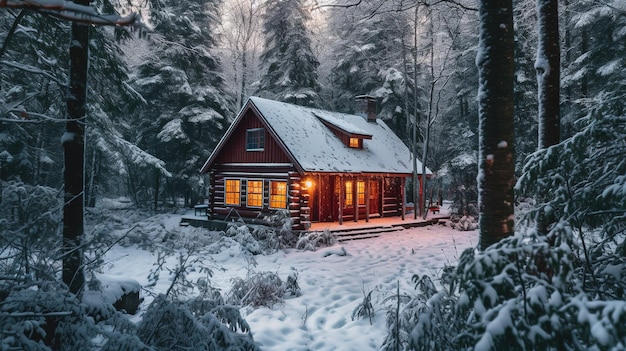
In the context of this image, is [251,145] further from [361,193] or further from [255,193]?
[361,193]

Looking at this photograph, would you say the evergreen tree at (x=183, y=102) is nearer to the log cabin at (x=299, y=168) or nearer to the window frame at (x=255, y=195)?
the log cabin at (x=299, y=168)

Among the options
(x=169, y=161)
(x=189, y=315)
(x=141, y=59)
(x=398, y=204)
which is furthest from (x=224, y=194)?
(x=189, y=315)

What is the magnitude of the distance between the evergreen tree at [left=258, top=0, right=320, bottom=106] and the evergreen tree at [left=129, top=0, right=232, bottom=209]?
4.59 metres

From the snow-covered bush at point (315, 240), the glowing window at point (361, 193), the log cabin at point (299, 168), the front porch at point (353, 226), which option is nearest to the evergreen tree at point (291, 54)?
the log cabin at point (299, 168)

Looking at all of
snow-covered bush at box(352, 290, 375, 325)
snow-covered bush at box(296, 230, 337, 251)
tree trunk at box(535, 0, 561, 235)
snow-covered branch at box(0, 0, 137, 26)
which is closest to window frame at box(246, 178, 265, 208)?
snow-covered bush at box(296, 230, 337, 251)

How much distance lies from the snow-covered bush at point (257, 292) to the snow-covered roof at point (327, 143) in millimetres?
8931

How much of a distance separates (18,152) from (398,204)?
20079 mm

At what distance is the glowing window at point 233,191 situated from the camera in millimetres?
20547

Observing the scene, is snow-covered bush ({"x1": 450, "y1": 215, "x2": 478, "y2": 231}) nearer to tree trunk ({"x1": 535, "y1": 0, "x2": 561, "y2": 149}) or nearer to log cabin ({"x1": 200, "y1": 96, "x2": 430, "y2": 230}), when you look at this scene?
log cabin ({"x1": 200, "y1": 96, "x2": 430, "y2": 230})

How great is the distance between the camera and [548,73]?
5598 millimetres

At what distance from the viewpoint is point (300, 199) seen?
689 inches

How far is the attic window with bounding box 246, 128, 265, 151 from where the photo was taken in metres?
19.1

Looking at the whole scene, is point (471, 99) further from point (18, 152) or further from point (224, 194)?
point (18, 152)

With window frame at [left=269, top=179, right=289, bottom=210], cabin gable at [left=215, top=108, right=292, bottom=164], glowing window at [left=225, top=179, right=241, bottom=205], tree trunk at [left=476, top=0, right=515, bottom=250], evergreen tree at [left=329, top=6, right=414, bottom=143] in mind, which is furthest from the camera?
evergreen tree at [left=329, top=6, right=414, bottom=143]
